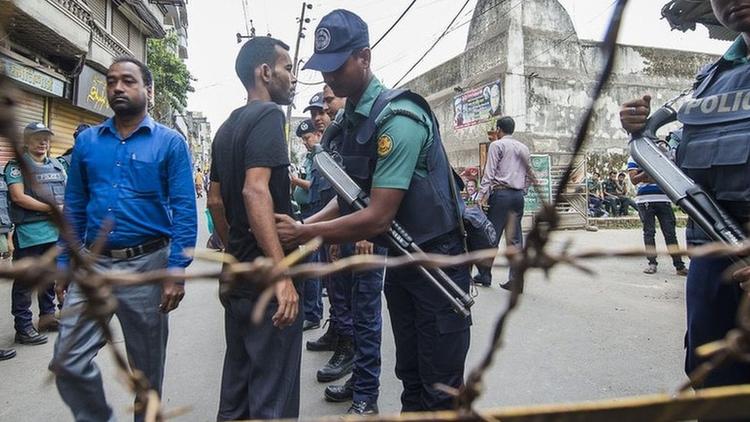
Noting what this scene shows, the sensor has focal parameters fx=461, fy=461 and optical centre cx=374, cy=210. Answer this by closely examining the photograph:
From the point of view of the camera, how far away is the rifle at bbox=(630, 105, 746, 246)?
4.61 ft

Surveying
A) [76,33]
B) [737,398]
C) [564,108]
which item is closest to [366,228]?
[737,398]

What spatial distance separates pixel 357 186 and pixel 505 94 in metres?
10.8

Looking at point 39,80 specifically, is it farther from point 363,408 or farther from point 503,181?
point 363,408

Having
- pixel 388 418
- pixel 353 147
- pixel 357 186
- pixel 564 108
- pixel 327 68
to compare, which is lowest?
pixel 388 418

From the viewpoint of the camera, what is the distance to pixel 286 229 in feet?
5.53

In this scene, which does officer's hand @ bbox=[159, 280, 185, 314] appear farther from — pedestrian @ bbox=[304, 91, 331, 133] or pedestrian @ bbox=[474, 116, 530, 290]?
pedestrian @ bbox=[474, 116, 530, 290]

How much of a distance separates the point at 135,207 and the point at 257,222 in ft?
2.20

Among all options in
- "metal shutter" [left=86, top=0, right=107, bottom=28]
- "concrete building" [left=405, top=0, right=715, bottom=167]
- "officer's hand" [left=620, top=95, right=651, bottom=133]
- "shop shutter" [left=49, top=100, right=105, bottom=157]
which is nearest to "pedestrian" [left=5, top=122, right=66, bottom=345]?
"officer's hand" [left=620, top=95, right=651, bottom=133]

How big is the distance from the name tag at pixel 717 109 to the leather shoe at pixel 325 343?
2581 millimetres

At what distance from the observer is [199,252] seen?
593 mm

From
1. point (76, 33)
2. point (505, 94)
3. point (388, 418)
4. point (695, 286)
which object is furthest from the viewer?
point (505, 94)

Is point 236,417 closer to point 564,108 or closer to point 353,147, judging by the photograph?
point 353,147

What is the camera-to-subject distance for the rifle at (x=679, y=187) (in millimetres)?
1404

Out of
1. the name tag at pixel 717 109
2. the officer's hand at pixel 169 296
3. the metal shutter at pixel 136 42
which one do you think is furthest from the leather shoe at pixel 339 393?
the metal shutter at pixel 136 42
